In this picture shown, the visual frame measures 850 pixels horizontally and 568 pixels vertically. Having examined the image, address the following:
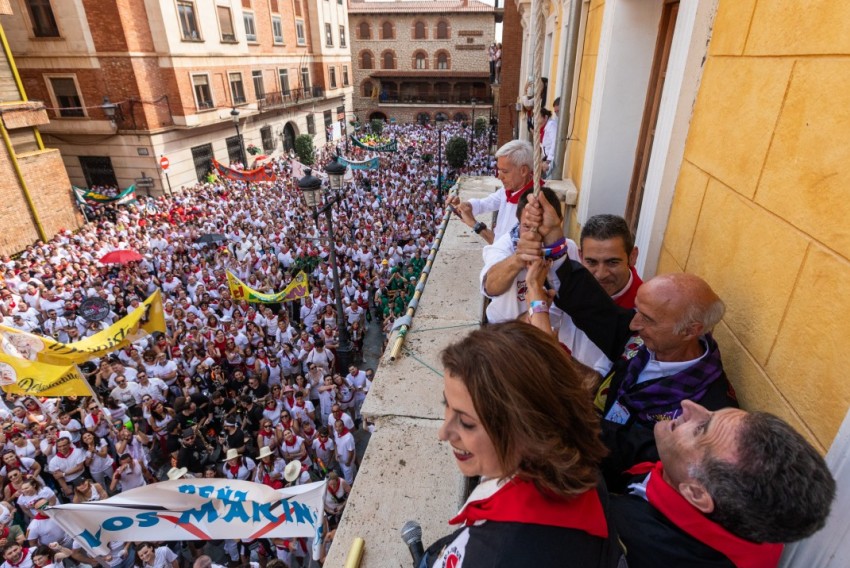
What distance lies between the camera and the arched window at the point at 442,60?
4372 centimetres

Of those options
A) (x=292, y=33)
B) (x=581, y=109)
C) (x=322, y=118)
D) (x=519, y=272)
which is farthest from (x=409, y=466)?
(x=322, y=118)

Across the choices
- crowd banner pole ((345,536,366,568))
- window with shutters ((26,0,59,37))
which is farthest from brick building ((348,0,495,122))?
crowd banner pole ((345,536,366,568))

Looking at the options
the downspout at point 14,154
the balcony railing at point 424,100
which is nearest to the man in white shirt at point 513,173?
the downspout at point 14,154

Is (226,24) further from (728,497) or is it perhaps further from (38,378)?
(728,497)

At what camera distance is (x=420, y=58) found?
1743 inches

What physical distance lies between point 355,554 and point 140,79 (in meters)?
22.6

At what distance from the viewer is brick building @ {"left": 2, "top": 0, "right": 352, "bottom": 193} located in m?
18.5

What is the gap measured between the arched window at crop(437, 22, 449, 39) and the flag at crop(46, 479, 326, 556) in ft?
150

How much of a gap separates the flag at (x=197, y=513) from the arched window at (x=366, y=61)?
4633cm

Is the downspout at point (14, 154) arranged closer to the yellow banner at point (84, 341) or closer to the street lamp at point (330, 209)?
the yellow banner at point (84, 341)

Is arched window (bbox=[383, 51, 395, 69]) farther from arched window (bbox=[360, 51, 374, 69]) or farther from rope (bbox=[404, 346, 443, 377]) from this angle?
rope (bbox=[404, 346, 443, 377])

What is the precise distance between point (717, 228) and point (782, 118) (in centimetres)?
56

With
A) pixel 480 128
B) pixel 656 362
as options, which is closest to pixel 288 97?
pixel 480 128

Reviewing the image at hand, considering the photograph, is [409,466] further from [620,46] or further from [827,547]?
[620,46]
